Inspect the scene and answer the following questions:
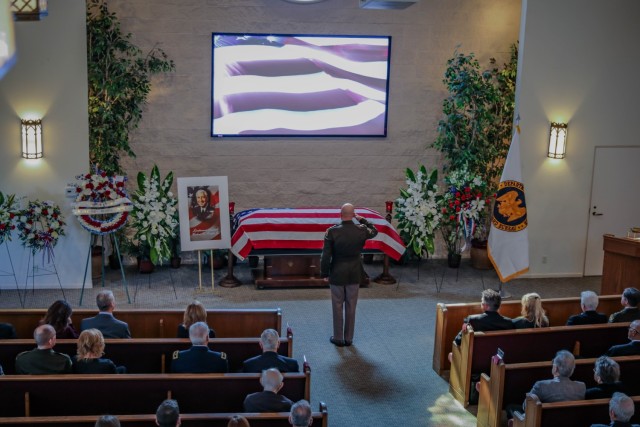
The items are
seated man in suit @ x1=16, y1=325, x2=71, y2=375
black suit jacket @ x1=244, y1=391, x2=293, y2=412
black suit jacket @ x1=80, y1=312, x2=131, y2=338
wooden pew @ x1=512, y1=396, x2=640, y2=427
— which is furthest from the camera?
black suit jacket @ x1=80, y1=312, x2=131, y2=338

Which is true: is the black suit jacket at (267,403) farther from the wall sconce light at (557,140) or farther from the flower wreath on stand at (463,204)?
the wall sconce light at (557,140)

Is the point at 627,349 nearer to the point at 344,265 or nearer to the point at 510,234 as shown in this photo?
the point at 344,265

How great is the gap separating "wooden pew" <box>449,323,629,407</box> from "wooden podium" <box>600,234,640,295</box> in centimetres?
293

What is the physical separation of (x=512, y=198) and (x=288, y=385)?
17.7ft

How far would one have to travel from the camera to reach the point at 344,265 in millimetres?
8062

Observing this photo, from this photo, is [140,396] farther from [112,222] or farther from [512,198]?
[512,198]

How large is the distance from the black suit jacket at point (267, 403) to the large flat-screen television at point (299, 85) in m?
7.01

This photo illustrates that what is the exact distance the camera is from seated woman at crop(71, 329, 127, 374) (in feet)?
17.9

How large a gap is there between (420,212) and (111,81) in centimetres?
453

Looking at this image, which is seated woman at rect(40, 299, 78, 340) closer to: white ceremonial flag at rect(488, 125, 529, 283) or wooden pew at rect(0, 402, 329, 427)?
wooden pew at rect(0, 402, 329, 427)

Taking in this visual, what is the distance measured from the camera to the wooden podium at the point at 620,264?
31.3 feet

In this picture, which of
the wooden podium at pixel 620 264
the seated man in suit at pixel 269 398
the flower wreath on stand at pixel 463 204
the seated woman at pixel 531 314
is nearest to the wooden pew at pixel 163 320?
the seated man in suit at pixel 269 398

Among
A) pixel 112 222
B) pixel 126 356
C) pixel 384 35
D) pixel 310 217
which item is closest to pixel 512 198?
pixel 310 217

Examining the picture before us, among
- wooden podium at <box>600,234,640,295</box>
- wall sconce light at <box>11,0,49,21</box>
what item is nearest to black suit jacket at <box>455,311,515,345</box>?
wooden podium at <box>600,234,640,295</box>
